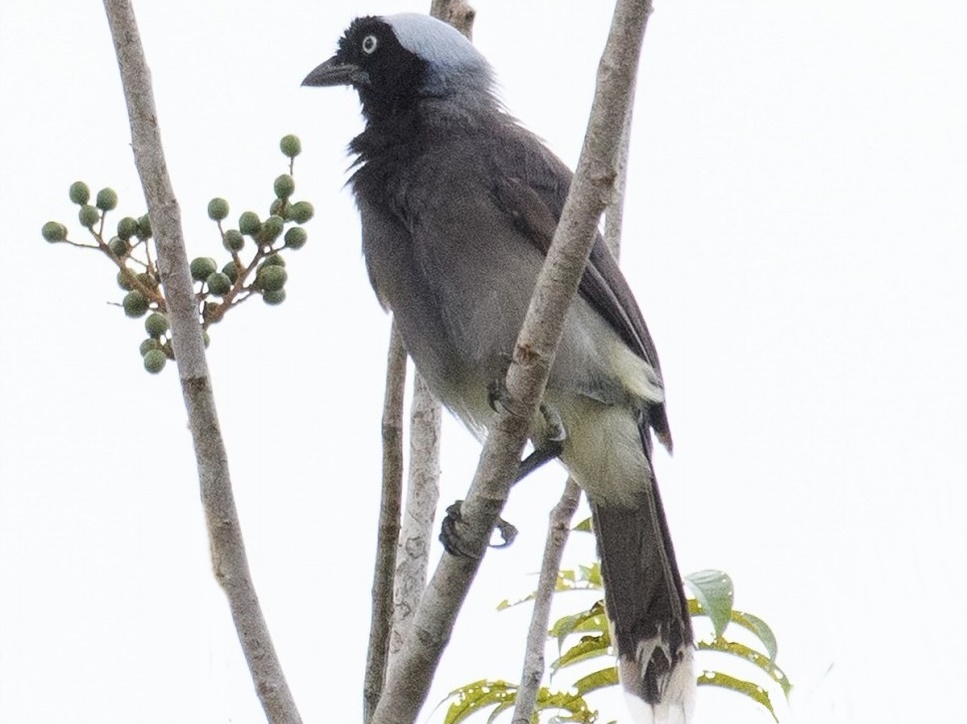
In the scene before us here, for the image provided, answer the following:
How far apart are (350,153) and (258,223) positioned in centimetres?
152

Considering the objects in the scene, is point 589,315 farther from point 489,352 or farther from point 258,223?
point 258,223

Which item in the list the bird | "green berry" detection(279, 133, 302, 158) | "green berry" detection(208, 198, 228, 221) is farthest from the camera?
the bird

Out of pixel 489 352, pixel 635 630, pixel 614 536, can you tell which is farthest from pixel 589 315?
pixel 635 630

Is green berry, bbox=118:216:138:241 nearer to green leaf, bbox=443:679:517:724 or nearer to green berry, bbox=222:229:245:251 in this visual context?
green berry, bbox=222:229:245:251

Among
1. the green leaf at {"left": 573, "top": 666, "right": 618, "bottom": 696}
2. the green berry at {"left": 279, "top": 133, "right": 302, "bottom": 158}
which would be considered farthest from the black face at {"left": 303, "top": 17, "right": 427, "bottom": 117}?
the green leaf at {"left": 573, "top": 666, "right": 618, "bottom": 696}

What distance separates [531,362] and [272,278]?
64 centimetres

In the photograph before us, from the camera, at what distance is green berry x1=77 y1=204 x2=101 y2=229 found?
306 cm

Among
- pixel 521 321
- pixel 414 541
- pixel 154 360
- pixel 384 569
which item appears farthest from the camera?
pixel 521 321

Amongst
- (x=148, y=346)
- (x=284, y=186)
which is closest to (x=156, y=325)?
(x=148, y=346)

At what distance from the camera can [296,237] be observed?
3115 mm

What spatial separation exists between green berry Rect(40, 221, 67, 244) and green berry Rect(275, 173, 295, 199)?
20.5 inches

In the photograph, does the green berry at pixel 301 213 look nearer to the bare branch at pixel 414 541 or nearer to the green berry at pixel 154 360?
the green berry at pixel 154 360

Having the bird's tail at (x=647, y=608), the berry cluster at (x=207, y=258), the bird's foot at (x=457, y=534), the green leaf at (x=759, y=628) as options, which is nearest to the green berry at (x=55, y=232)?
the berry cluster at (x=207, y=258)

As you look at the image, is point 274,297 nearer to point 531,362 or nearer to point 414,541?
point 531,362
